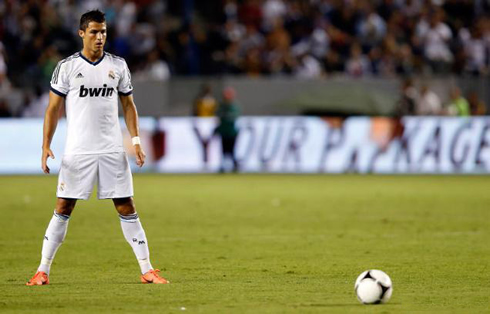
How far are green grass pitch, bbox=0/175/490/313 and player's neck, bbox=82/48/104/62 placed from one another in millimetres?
1928

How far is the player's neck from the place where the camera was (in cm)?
885

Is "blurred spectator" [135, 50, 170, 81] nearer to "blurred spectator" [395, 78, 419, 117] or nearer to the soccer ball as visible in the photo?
"blurred spectator" [395, 78, 419, 117]

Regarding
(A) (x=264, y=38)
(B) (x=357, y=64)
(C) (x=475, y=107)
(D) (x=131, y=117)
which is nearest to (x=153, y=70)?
(A) (x=264, y=38)

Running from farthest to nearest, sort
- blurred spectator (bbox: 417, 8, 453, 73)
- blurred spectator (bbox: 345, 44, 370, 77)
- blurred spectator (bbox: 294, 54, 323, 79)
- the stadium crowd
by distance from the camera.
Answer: blurred spectator (bbox: 417, 8, 453, 73), blurred spectator (bbox: 294, 54, 323, 79), the stadium crowd, blurred spectator (bbox: 345, 44, 370, 77)

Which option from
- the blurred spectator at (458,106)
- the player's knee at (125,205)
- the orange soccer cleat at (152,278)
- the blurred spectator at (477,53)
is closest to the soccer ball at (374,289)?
the orange soccer cleat at (152,278)

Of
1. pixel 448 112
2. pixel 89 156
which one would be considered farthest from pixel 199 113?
pixel 89 156

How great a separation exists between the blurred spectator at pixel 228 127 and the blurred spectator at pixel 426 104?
510 cm

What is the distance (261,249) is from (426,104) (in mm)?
16757

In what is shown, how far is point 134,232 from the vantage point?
29.6 ft

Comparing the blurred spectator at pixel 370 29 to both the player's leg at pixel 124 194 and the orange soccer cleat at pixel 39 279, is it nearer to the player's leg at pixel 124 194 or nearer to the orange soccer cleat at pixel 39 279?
the player's leg at pixel 124 194

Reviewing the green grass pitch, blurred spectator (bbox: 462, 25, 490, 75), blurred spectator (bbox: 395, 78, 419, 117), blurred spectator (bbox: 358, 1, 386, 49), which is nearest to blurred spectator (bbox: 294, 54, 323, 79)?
blurred spectator (bbox: 358, 1, 386, 49)

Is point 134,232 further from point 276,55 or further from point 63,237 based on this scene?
point 276,55

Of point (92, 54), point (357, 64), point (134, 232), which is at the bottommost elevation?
point (134, 232)

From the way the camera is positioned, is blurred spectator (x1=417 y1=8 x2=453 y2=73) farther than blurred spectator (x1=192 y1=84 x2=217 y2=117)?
Yes
